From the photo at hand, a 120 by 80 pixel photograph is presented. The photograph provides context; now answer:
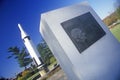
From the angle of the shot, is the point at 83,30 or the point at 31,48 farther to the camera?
the point at 31,48

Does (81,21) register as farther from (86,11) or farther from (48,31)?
(48,31)

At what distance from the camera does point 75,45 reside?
235 inches

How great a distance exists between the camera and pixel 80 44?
6121 mm

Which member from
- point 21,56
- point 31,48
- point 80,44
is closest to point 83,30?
point 80,44

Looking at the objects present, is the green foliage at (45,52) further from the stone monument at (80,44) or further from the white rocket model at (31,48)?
the stone monument at (80,44)

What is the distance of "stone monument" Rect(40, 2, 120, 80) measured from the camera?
577 cm

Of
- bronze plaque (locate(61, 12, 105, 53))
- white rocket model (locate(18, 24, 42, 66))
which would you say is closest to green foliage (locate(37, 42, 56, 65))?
white rocket model (locate(18, 24, 42, 66))

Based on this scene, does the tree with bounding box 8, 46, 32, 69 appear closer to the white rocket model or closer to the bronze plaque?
the white rocket model

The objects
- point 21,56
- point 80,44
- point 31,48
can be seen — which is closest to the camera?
point 80,44

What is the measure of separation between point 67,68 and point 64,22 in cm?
144

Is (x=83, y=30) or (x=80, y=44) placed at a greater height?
(x=83, y=30)

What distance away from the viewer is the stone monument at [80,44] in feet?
18.9

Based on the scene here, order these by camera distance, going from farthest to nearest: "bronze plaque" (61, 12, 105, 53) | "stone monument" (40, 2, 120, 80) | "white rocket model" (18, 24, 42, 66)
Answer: "white rocket model" (18, 24, 42, 66) → "bronze plaque" (61, 12, 105, 53) → "stone monument" (40, 2, 120, 80)

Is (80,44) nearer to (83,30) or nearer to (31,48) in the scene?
(83,30)
